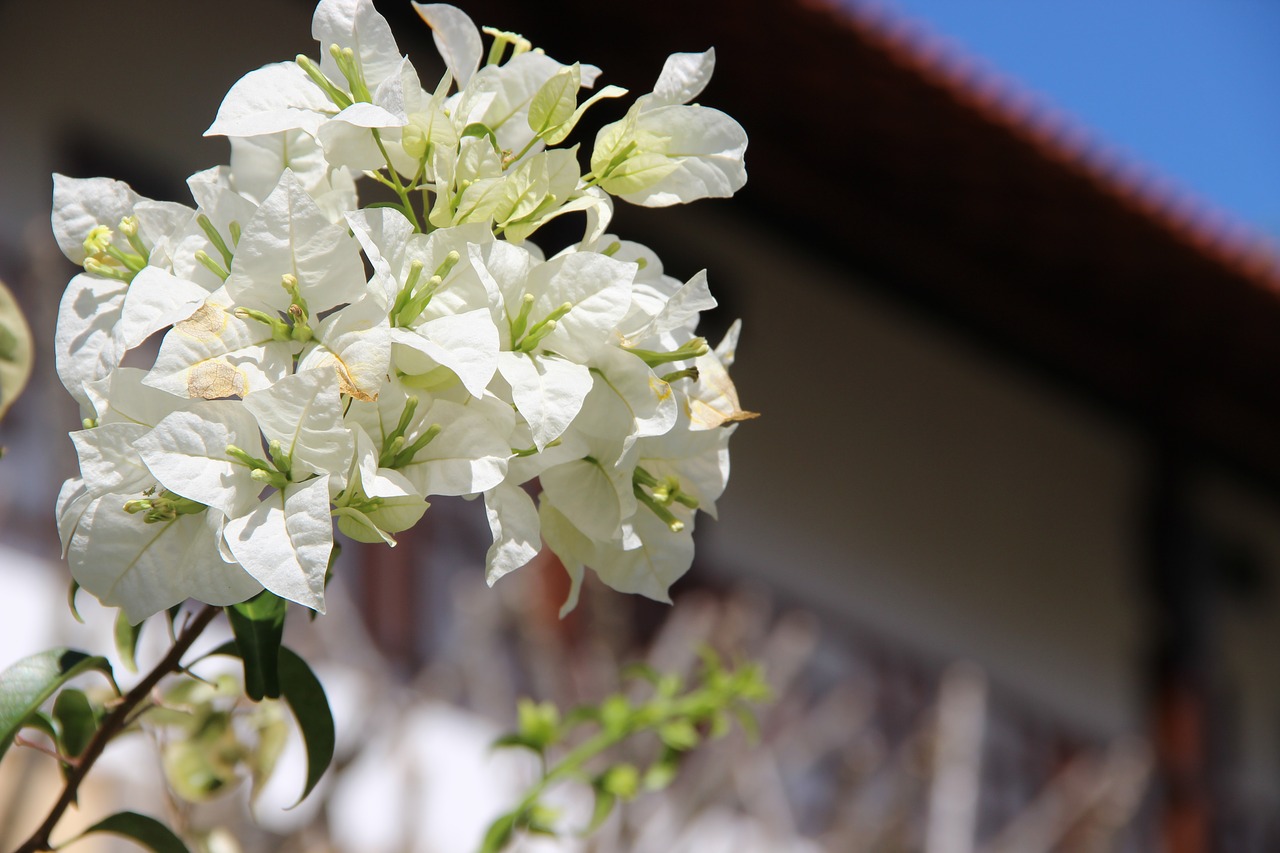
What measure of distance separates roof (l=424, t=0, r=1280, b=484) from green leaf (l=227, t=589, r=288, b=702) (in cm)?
219

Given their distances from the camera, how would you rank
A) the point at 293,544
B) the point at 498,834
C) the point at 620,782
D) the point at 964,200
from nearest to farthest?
the point at 293,544 → the point at 498,834 → the point at 620,782 → the point at 964,200

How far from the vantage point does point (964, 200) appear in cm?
325

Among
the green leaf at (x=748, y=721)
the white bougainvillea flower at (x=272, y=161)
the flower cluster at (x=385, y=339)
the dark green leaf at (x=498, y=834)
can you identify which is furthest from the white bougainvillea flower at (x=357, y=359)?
the green leaf at (x=748, y=721)

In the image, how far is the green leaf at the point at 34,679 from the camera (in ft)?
1.86

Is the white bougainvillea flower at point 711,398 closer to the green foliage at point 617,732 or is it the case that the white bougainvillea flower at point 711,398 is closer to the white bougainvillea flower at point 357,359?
the white bougainvillea flower at point 357,359

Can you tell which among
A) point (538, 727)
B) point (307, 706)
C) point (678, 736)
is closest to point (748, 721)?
point (678, 736)

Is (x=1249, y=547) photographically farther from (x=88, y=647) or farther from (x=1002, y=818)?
(x=88, y=647)

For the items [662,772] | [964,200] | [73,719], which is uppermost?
[73,719]

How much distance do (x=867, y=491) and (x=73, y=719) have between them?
3.71 m

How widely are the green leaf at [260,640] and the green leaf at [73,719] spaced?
0.13 metres

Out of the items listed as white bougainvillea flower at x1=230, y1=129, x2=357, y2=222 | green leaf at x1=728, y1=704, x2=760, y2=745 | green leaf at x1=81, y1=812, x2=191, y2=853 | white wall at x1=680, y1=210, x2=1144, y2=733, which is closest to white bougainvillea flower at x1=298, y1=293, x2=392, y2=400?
white bougainvillea flower at x1=230, y1=129, x2=357, y2=222

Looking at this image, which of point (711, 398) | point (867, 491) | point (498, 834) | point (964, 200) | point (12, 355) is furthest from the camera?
point (867, 491)

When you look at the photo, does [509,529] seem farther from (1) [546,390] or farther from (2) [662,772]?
(2) [662,772]

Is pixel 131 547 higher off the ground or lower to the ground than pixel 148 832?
higher
